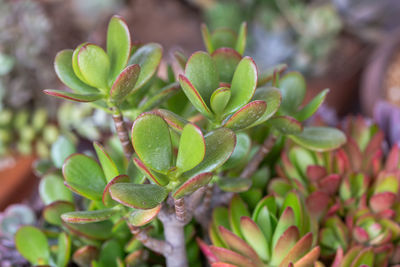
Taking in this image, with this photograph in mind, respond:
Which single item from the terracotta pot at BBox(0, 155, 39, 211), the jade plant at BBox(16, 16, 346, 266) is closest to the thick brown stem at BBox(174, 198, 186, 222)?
the jade plant at BBox(16, 16, 346, 266)

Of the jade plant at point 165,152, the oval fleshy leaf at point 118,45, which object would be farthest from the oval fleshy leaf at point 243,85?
the oval fleshy leaf at point 118,45

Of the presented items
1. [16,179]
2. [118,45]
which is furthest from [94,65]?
[16,179]

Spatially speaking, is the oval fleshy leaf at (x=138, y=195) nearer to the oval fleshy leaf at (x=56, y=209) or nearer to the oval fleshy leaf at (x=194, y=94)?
the oval fleshy leaf at (x=194, y=94)

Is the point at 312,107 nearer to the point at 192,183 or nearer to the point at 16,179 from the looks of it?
the point at 192,183

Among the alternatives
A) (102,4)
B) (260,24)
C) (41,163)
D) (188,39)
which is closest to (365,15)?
(260,24)

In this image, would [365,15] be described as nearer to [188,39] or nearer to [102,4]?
[188,39]

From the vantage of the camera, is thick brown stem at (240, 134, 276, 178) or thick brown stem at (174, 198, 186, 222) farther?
thick brown stem at (240, 134, 276, 178)

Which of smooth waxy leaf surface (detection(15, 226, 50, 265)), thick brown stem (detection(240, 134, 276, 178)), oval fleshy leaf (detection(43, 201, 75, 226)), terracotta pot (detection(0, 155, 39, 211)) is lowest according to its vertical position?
terracotta pot (detection(0, 155, 39, 211))

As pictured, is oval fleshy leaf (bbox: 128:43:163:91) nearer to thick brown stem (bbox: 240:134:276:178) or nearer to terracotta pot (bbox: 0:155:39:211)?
thick brown stem (bbox: 240:134:276:178)
